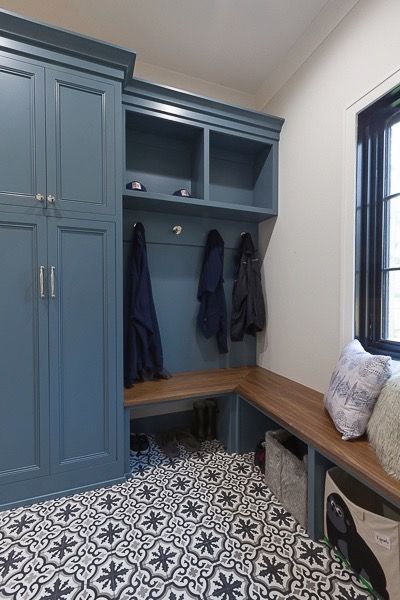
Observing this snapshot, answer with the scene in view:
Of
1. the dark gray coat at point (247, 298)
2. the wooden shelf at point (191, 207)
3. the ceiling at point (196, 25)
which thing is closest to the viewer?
the ceiling at point (196, 25)

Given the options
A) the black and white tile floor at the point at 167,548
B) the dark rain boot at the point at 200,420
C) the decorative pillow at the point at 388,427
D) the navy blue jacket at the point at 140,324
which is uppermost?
the navy blue jacket at the point at 140,324

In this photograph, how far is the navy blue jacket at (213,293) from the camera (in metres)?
2.26

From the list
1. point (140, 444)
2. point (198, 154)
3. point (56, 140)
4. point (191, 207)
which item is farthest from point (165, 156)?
point (140, 444)

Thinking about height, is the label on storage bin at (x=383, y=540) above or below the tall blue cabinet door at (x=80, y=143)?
below

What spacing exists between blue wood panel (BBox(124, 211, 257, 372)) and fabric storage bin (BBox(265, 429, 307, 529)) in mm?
854

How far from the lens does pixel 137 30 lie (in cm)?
192

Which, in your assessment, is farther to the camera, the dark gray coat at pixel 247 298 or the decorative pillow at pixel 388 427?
the dark gray coat at pixel 247 298

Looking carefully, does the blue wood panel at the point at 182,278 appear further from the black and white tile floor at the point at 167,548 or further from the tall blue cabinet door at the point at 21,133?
the black and white tile floor at the point at 167,548

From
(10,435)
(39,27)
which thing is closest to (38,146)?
(39,27)

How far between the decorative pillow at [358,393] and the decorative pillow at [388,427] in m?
0.03

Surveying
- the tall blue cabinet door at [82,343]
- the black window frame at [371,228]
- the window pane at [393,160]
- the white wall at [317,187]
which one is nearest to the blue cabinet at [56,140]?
the tall blue cabinet door at [82,343]

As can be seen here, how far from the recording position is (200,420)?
2236 mm

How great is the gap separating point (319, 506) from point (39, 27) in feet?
8.60

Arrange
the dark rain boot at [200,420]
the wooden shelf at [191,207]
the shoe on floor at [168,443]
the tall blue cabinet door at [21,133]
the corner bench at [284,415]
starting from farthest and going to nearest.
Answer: the dark rain boot at [200,420], the shoe on floor at [168,443], the wooden shelf at [191,207], the tall blue cabinet door at [21,133], the corner bench at [284,415]
